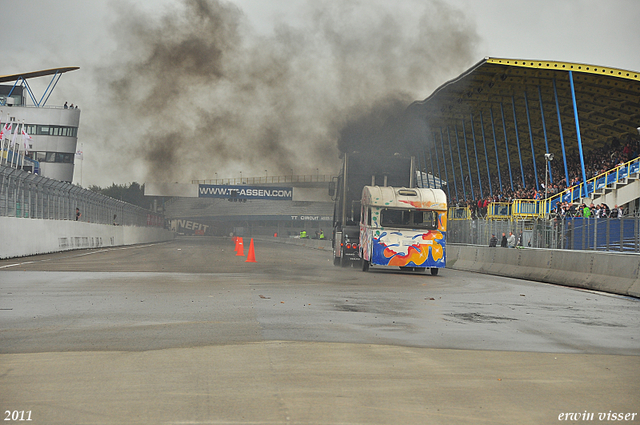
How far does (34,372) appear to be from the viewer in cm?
639


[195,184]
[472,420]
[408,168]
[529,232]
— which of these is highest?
[195,184]

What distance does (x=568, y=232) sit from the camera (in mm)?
23312

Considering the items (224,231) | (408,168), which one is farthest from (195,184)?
(408,168)

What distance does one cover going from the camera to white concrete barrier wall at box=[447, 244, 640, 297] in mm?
17109

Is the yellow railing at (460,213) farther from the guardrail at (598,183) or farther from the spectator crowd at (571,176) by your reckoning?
the guardrail at (598,183)

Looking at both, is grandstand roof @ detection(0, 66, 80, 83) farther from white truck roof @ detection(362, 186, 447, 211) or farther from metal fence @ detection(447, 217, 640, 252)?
white truck roof @ detection(362, 186, 447, 211)

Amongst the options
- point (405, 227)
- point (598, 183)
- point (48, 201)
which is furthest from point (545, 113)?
point (48, 201)

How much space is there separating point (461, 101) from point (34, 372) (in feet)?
163

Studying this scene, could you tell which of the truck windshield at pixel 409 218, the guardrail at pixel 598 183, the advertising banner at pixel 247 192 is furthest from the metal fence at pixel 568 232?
the advertising banner at pixel 247 192

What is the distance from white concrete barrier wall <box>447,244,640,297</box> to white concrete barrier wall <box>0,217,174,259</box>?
60.2ft

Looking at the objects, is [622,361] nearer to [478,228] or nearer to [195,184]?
[478,228]

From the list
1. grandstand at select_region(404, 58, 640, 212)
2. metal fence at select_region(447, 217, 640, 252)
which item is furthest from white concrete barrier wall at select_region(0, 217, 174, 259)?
metal fence at select_region(447, 217, 640, 252)

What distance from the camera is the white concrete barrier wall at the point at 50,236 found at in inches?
1164

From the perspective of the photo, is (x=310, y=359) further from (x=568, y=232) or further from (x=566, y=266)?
(x=568, y=232)
